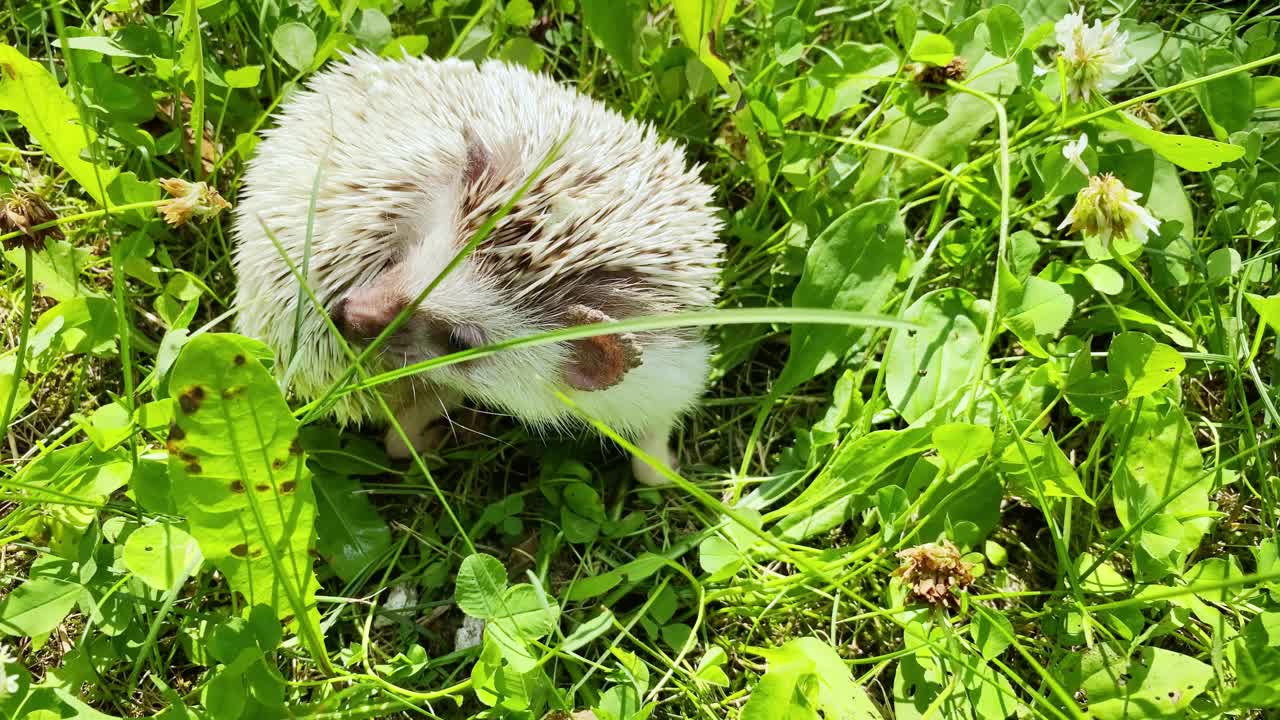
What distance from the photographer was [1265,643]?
6.17 feet

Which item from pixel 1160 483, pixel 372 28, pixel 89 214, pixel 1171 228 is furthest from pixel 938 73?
pixel 89 214

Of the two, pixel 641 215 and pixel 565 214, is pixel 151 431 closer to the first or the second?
pixel 565 214

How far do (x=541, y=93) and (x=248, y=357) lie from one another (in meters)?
0.90

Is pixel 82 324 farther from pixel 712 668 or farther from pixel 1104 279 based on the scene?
pixel 1104 279


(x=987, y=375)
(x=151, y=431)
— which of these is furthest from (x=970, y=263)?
(x=151, y=431)

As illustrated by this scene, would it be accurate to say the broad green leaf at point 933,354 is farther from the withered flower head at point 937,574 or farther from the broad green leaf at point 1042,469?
A: the withered flower head at point 937,574

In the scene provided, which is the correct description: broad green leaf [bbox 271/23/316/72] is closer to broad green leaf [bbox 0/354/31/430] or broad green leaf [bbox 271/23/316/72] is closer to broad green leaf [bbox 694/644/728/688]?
broad green leaf [bbox 0/354/31/430]

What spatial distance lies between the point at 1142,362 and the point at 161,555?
2.06 meters

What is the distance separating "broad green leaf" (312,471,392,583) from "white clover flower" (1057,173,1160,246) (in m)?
1.71

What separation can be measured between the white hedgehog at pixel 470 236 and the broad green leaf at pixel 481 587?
382 millimetres

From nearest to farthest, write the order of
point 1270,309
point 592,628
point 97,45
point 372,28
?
point 1270,309 < point 592,628 < point 97,45 < point 372,28

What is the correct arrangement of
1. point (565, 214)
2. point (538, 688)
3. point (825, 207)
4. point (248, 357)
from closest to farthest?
point (248, 357) → point (565, 214) → point (538, 688) → point (825, 207)

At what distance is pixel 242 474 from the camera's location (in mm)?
1669

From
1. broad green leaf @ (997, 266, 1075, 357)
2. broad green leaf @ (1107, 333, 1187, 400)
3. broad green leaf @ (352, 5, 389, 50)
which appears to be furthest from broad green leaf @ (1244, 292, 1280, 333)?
broad green leaf @ (352, 5, 389, 50)
